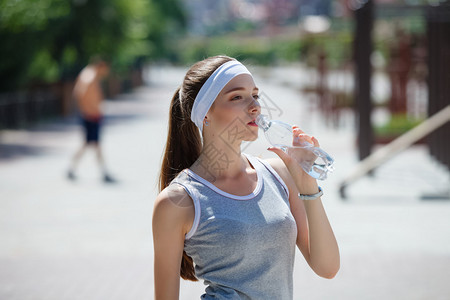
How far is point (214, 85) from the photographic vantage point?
7.80 ft

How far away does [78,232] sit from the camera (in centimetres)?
793

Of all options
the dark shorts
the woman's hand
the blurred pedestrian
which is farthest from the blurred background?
the dark shorts

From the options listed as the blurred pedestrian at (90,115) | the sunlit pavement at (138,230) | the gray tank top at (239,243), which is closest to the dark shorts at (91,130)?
the blurred pedestrian at (90,115)

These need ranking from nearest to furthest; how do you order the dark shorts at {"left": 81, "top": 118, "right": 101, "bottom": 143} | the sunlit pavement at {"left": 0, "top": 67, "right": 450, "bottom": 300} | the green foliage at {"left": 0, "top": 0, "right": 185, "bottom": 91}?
the sunlit pavement at {"left": 0, "top": 67, "right": 450, "bottom": 300}, the dark shorts at {"left": 81, "top": 118, "right": 101, "bottom": 143}, the green foliage at {"left": 0, "top": 0, "right": 185, "bottom": 91}

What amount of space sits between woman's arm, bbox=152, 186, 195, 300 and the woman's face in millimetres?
273

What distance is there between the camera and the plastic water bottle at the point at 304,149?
7.66 feet

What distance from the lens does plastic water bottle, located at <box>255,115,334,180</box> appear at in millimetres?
2334

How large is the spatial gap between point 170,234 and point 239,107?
463mm

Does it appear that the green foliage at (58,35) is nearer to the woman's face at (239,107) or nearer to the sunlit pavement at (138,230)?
the sunlit pavement at (138,230)

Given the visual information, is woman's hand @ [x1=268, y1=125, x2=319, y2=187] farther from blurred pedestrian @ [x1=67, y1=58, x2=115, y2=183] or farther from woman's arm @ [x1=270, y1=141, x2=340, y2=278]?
blurred pedestrian @ [x1=67, y1=58, x2=115, y2=183]

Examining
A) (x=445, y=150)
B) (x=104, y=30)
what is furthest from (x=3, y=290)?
(x=104, y=30)

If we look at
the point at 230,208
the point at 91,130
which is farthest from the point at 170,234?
the point at 91,130

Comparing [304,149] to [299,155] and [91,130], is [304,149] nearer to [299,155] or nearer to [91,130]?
[299,155]

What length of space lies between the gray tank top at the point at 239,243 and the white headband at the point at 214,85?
9.1 inches
